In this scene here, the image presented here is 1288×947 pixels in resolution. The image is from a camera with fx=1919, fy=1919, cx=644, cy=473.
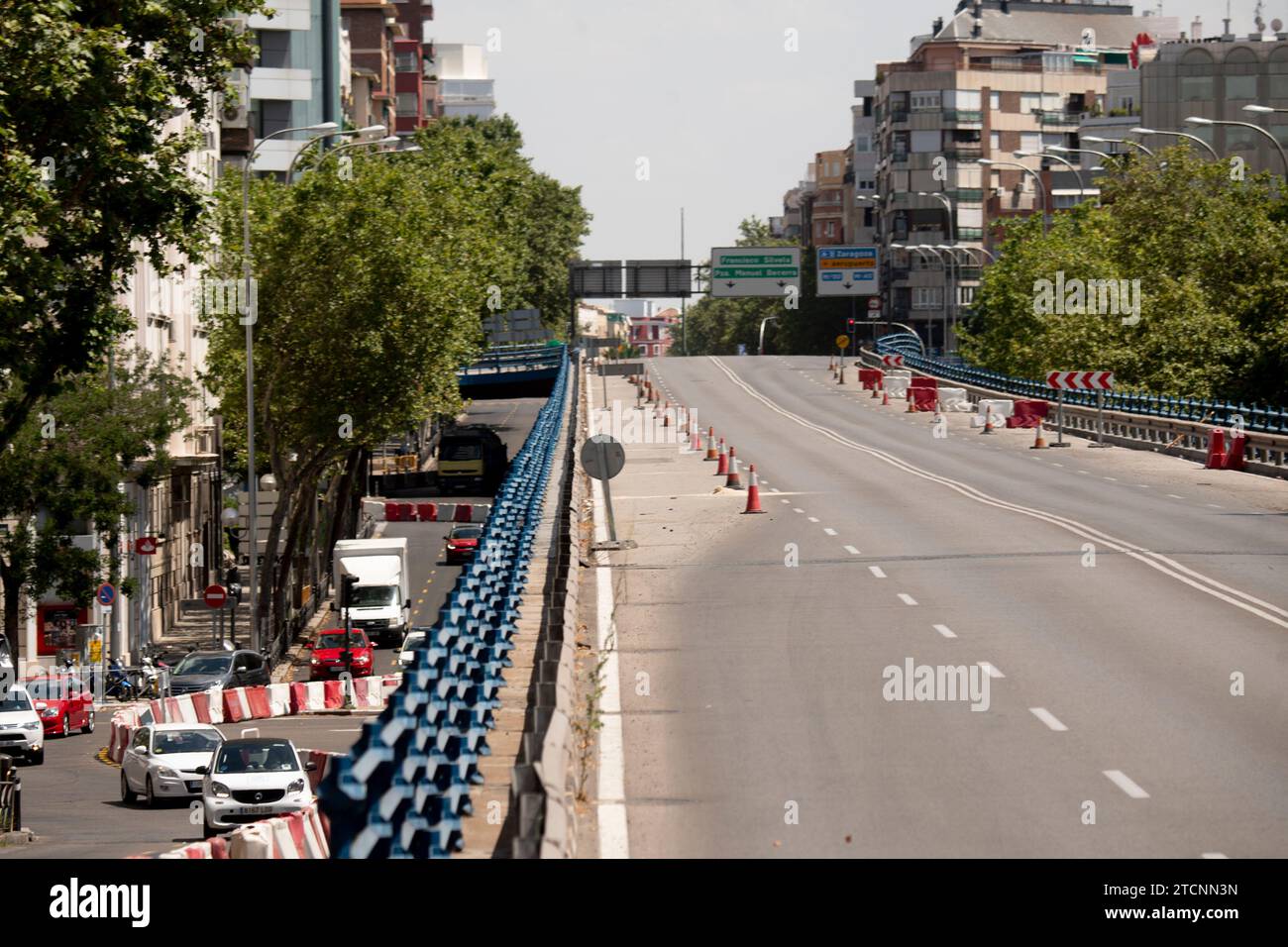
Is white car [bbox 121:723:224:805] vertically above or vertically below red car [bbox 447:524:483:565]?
above

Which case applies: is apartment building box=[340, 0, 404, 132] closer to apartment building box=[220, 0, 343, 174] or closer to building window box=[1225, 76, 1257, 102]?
apartment building box=[220, 0, 343, 174]

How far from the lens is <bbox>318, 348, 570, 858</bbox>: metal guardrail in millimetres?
8016

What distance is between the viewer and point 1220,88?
139250mm

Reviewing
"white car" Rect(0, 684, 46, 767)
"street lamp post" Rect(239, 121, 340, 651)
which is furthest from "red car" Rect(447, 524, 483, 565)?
"white car" Rect(0, 684, 46, 767)

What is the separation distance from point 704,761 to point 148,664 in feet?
121

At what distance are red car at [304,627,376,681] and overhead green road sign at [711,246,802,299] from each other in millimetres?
80101

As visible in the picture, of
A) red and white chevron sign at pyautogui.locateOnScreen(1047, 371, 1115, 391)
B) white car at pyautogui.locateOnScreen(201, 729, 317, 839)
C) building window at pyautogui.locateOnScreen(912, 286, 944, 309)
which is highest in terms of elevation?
building window at pyautogui.locateOnScreen(912, 286, 944, 309)

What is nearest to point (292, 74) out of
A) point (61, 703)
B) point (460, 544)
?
point (460, 544)

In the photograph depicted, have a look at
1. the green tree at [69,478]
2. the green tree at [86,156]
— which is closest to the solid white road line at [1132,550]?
the green tree at [86,156]

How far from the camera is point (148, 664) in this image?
48688mm

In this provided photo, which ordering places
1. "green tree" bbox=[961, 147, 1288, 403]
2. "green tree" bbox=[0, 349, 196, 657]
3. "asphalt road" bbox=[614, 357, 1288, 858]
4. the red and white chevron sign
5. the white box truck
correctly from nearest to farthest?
"asphalt road" bbox=[614, 357, 1288, 858] → "green tree" bbox=[0, 349, 196, 657] → the white box truck → the red and white chevron sign → "green tree" bbox=[961, 147, 1288, 403]

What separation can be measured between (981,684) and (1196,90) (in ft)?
426

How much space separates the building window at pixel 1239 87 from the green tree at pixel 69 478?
10981 centimetres
